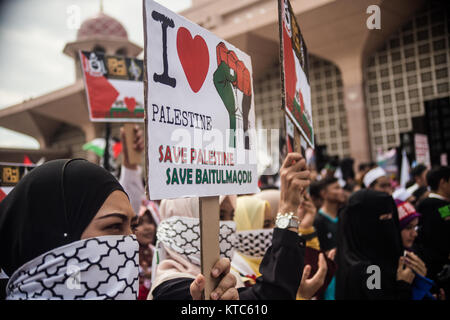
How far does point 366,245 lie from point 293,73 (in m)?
1.31

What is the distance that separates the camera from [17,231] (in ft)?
3.05

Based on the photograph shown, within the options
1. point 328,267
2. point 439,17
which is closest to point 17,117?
point 439,17

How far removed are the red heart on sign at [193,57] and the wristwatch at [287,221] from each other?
500 millimetres

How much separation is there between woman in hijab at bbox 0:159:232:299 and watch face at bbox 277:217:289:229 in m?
0.49

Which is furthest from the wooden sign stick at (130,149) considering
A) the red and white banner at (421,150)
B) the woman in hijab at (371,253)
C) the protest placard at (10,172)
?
the red and white banner at (421,150)

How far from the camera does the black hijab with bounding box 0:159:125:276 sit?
924 mm

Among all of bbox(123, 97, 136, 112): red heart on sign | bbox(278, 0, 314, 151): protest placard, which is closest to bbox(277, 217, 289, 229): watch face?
bbox(278, 0, 314, 151): protest placard

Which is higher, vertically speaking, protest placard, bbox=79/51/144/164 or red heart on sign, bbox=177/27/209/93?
protest placard, bbox=79/51/144/164

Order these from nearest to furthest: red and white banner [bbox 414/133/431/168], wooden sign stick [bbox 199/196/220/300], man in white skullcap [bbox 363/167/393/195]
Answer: wooden sign stick [bbox 199/196/220/300] → man in white skullcap [bbox 363/167/393/195] → red and white banner [bbox 414/133/431/168]

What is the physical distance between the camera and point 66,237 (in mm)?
948

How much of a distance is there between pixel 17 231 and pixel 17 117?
22.5 metres

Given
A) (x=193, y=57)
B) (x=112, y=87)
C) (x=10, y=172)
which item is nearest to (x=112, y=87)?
(x=112, y=87)

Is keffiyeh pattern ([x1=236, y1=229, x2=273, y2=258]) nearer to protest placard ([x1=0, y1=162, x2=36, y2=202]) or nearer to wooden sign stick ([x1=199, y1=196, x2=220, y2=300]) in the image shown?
wooden sign stick ([x1=199, y1=196, x2=220, y2=300])
